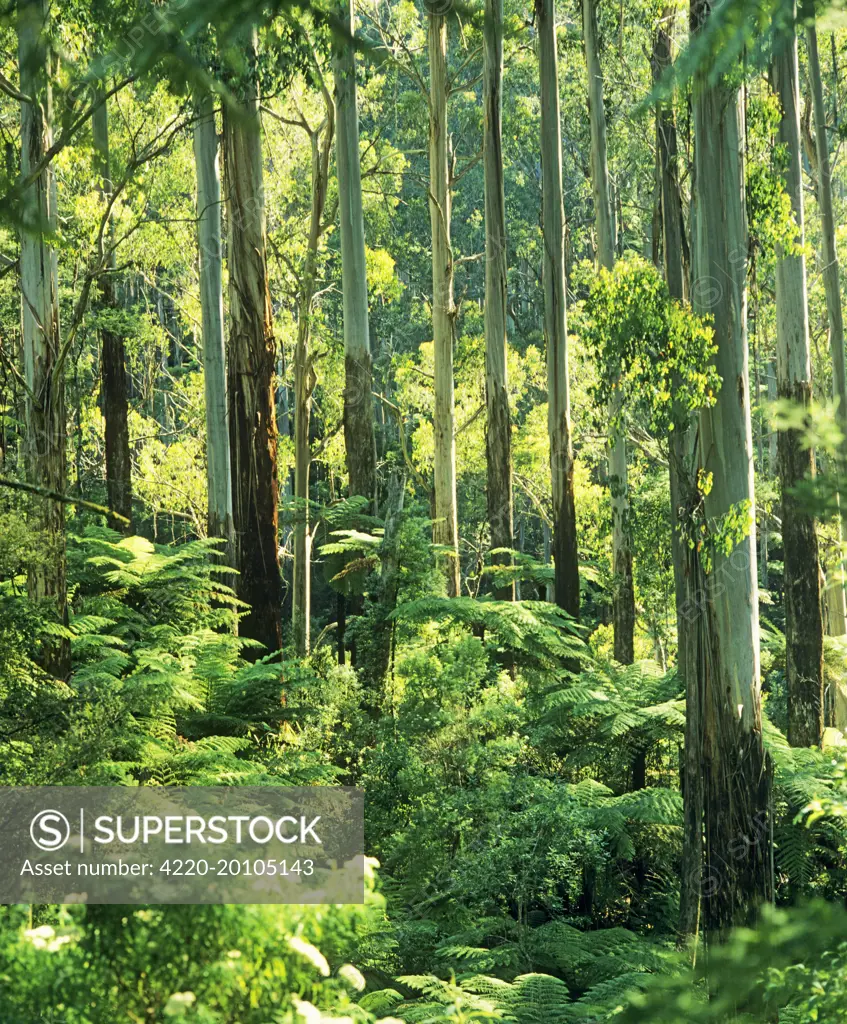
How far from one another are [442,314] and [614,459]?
12.7 ft

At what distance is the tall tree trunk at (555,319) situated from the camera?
1502 centimetres

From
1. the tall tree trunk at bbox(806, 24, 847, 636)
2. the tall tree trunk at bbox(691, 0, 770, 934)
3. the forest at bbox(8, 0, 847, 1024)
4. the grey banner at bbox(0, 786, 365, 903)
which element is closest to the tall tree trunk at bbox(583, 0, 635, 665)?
the forest at bbox(8, 0, 847, 1024)

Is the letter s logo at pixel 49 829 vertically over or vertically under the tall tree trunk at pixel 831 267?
under

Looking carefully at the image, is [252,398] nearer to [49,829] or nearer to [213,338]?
[213,338]

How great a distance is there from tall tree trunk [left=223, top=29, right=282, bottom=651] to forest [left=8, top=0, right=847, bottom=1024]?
37 millimetres

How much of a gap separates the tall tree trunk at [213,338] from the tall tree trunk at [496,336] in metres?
3.79

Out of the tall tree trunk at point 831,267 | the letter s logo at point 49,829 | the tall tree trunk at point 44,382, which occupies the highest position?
the tall tree trunk at point 831,267

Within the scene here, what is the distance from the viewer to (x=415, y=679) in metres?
8.52

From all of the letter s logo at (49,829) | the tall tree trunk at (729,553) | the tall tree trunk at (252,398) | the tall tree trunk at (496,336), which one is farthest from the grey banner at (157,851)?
the tall tree trunk at (496,336)

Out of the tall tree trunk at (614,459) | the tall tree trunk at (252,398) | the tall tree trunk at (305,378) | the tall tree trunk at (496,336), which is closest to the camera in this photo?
the tall tree trunk at (252,398)

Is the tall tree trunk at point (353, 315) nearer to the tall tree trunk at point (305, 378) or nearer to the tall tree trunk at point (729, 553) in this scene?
the tall tree trunk at point (305, 378)

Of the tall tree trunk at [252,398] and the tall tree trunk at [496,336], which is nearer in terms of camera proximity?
the tall tree trunk at [252,398]

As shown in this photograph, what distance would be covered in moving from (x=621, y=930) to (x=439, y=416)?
30.9 ft

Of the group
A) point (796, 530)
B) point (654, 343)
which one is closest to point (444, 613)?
point (654, 343)
